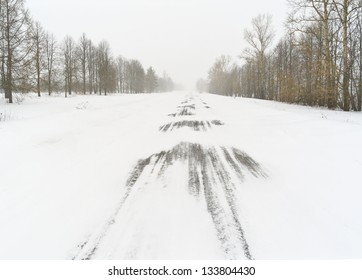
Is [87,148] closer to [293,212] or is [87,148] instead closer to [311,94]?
[293,212]

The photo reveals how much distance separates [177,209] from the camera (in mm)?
3279

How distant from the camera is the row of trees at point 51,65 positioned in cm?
2138

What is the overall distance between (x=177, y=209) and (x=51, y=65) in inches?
1863

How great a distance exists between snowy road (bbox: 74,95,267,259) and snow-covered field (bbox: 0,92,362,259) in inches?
0.6

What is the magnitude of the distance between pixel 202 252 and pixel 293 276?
2.94ft

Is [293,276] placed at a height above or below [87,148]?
below

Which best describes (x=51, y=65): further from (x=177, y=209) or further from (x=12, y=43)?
(x=177, y=209)

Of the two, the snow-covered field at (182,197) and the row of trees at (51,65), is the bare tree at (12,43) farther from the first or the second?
the snow-covered field at (182,197)

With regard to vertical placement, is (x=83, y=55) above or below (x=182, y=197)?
above

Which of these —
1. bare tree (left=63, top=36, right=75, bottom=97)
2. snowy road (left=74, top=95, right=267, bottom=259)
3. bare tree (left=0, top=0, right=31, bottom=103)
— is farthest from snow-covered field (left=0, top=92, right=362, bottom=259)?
bare tree (left=63, top=36, right=75, bottom=97)

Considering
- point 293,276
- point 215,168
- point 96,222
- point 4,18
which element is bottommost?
point 293,276

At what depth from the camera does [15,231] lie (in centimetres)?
292

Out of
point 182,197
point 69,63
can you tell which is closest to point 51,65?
point 69,63

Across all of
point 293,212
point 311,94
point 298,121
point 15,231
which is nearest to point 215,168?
point 293,212
